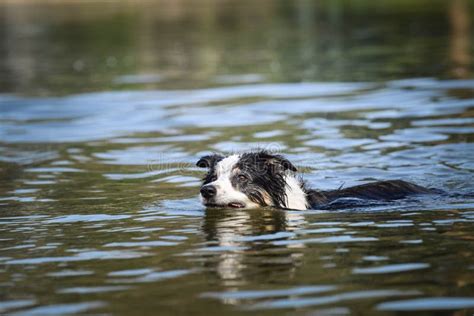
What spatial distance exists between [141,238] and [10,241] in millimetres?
1300

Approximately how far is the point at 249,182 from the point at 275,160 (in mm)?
375

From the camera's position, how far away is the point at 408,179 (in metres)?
13.2

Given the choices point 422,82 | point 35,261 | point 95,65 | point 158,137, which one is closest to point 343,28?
point 95,65

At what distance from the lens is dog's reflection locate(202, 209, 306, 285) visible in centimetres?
806

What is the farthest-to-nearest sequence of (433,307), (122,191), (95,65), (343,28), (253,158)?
(343,28), (95,65), (122,191), (253,158), (433,307)

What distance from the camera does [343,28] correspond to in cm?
3897

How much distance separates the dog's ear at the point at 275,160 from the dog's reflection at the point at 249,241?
50 centimetres

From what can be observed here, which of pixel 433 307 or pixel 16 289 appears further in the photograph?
pixel 16 289

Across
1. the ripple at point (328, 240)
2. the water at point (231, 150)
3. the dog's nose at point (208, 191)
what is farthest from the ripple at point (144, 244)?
the dog's nose at point (208, 191)

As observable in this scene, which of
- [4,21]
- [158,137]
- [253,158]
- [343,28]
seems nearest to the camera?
[253,158]

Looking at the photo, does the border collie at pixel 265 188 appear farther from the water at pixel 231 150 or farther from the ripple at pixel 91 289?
the ripple at pixel 91 289

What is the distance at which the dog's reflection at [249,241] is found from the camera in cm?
806

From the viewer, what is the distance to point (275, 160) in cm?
1095

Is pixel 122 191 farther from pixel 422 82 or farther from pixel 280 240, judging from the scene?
pixel 422 82
